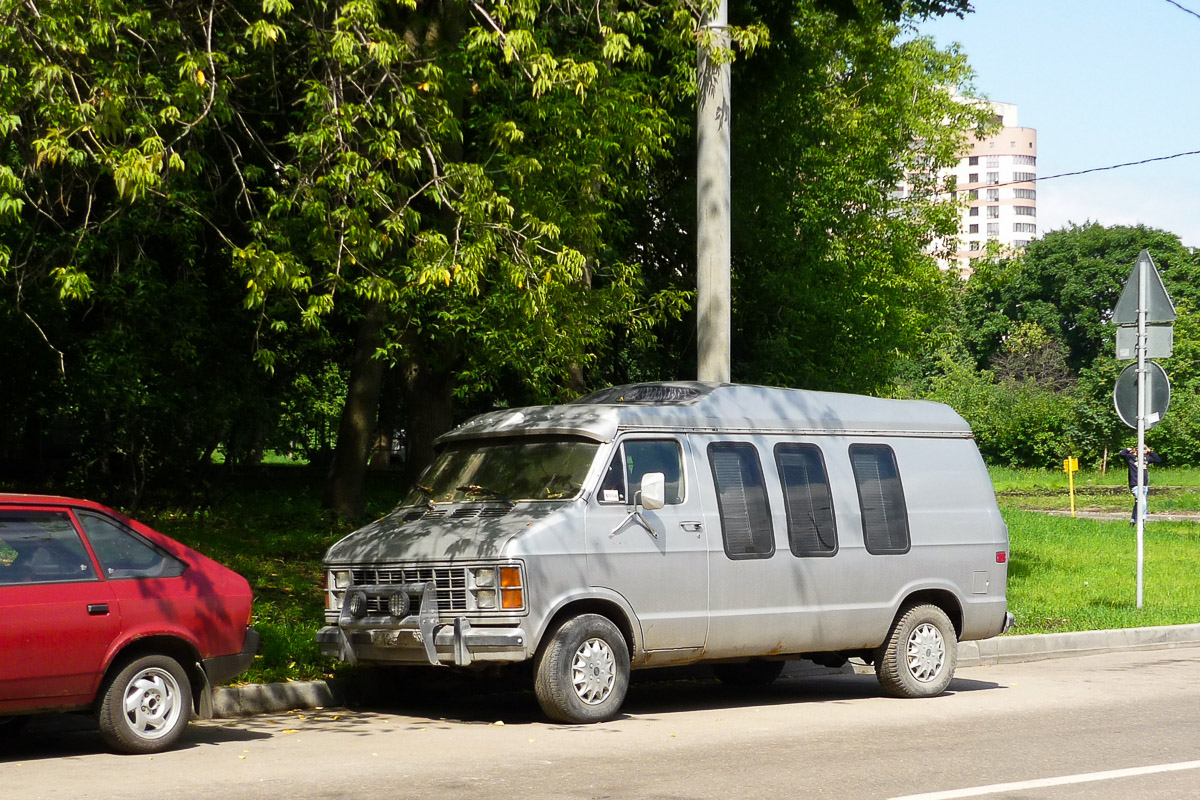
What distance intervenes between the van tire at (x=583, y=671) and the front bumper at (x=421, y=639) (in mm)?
283

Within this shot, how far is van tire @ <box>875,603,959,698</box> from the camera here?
11.4 meters

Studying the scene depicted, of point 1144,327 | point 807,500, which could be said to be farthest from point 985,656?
point 1144,327

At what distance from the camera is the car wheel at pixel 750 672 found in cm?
1220

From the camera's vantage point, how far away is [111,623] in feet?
27.0

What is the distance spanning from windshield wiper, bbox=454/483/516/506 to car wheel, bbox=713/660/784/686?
10.5 ft

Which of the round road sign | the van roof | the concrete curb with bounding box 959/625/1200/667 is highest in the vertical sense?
the round road sign

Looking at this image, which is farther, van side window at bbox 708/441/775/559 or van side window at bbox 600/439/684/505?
van side window at bbox 708/441/775/559

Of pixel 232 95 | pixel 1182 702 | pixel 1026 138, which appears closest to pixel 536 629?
pixel 1182 702

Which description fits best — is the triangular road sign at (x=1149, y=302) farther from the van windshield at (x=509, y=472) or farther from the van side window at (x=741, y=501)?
the van windshield at (x=509, y=472)

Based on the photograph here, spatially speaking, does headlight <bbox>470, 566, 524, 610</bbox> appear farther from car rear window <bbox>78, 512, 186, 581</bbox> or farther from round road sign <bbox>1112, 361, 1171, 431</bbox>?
round road sign <bbox>1112, 361, 1171, 431</bbox>

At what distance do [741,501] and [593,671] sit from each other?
182 centimetres

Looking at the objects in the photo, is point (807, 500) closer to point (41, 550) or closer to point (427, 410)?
point (41, 550)

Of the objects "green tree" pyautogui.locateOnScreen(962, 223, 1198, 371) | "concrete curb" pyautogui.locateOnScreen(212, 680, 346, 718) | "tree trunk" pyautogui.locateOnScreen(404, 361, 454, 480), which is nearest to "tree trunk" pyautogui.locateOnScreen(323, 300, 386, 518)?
"tree trunk" pyautogui.locateOnScreen(404, 361, 454, 480)

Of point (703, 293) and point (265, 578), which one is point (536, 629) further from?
point (265, 578)
